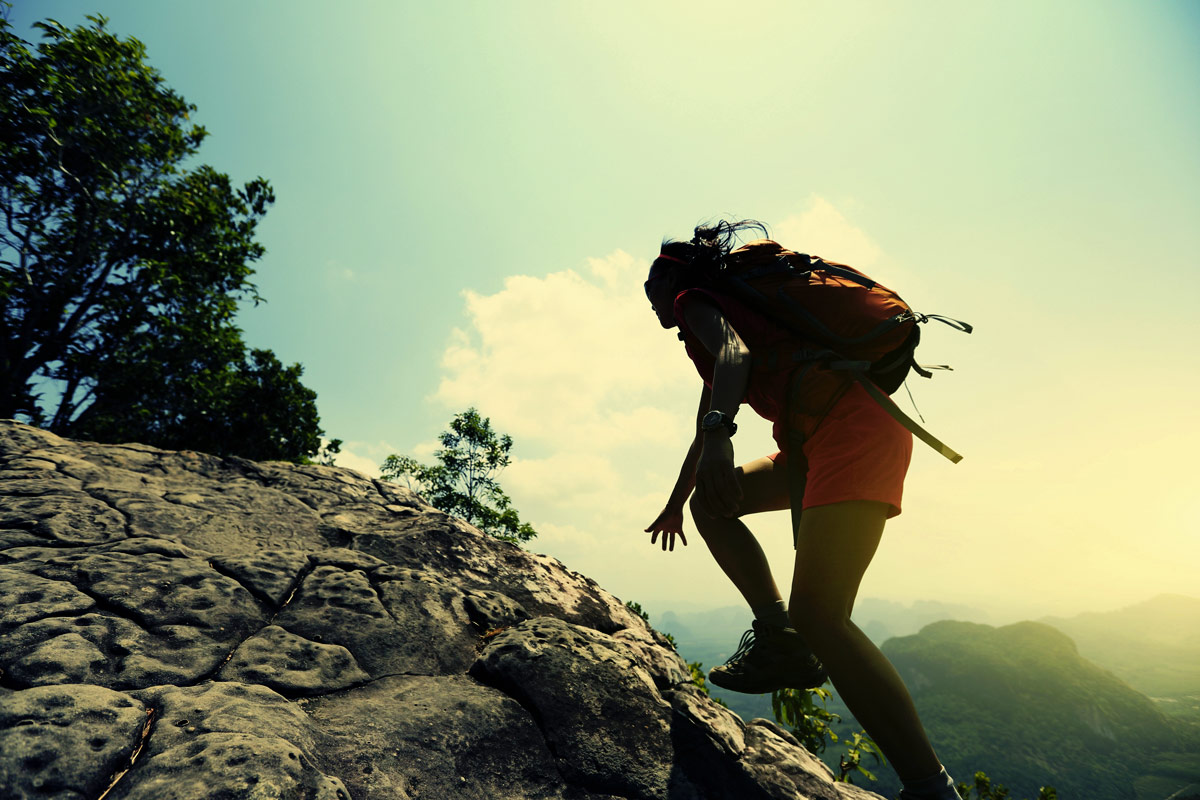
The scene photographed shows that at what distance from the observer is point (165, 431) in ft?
42.0

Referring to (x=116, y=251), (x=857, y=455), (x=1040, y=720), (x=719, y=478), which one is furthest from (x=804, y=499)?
(x=1040, y=720)

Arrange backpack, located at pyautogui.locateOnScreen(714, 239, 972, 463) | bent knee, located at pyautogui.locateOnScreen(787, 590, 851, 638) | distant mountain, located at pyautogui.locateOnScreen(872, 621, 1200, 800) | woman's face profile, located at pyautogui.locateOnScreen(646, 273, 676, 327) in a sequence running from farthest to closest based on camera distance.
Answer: distant mountain, located at pyautogui.locateOnScreen(872, 621, 1200, 800) → woman's face profile, located at pyautogui.locateOnScreen(646, 273, 676, 327) → backpack, located at pyautogui.locateOnScreen(714, 239, 972, 463) → bent knee, located at pyautogui.locateOnScreen(787, 590, 851, 638)

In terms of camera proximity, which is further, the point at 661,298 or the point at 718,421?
the point at 661,298

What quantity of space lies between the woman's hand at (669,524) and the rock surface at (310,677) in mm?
616

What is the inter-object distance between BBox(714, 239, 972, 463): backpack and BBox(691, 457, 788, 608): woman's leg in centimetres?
66

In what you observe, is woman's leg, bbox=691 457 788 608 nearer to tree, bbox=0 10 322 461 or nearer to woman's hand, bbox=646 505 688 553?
woman's hand, bbox=646 505 688 553

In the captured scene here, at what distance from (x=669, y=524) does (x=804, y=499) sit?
0.82 meters

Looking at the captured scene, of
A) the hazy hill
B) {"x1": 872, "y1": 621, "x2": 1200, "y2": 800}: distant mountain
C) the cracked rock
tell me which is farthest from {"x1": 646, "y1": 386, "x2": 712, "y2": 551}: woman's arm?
{"x1": 872, "y1": 621, "x2": 1200, "y2": 800}: distant mountain

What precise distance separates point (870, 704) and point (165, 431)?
15.7 meters

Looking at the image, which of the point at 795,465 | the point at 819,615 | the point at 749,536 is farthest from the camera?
the point at 749,536

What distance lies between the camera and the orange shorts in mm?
2016

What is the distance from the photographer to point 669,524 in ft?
9.06

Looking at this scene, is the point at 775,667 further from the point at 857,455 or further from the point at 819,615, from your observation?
the point at 857,455

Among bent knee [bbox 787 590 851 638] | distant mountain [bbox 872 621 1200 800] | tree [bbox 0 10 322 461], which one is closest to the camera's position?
bent knee [bbox 787 590 851 638]
